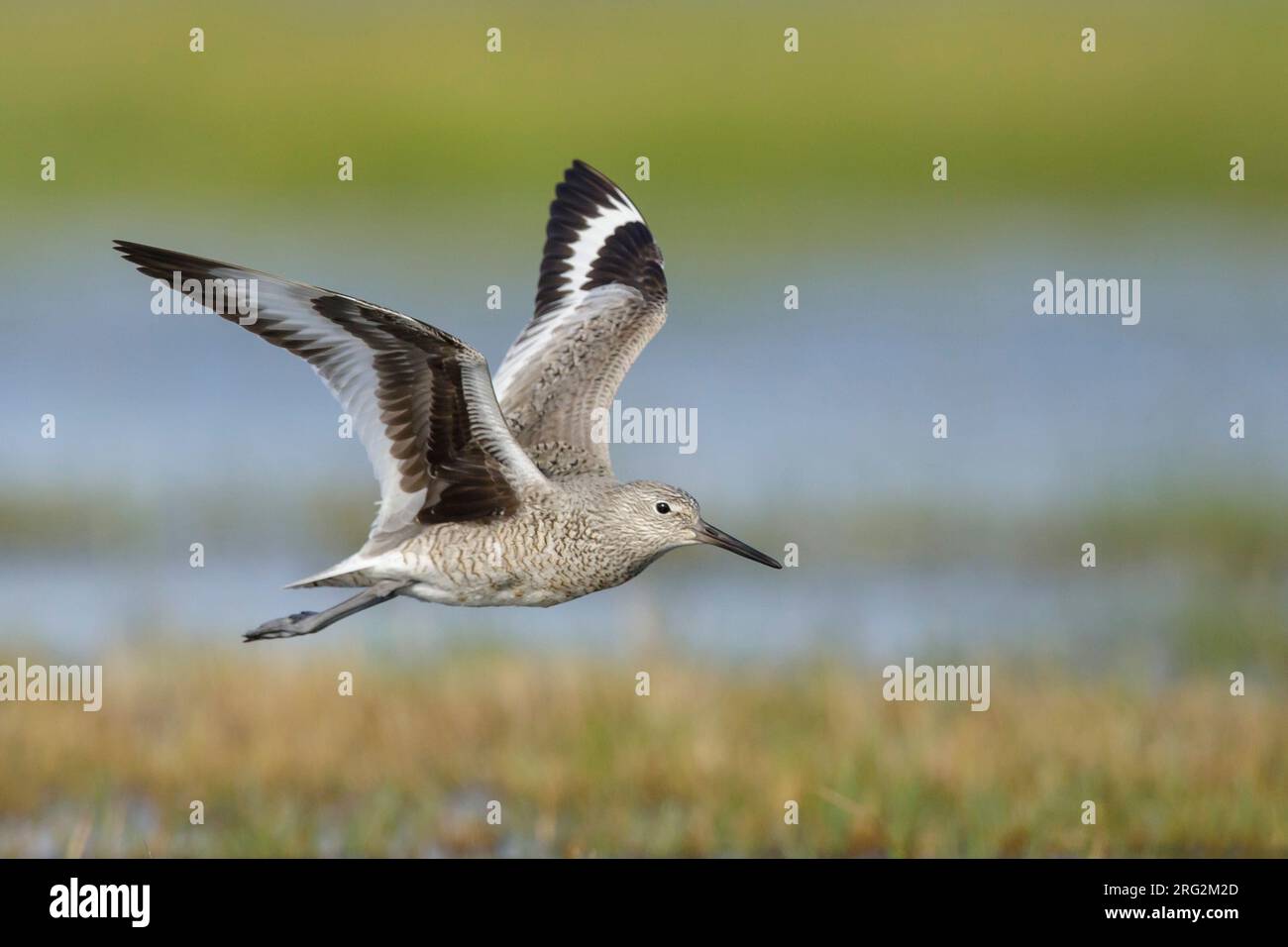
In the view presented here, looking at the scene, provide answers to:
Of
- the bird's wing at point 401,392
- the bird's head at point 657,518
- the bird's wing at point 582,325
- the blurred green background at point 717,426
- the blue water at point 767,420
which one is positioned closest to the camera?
the bird's wing at point 401,392

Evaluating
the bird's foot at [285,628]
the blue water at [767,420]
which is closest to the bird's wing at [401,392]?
the bird's foot at [285,628]

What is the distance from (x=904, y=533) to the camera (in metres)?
12.2

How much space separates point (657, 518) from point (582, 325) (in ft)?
4.62

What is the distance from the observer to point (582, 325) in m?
7.68

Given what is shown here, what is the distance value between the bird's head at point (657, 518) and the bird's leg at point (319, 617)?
2.57ft

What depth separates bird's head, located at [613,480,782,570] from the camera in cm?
648

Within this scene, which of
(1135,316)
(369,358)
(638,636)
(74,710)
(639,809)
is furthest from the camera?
(1135,316)

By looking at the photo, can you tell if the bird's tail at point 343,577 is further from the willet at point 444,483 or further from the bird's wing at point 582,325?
the bird's wing at point 582,325

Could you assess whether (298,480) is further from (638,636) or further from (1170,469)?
(1170,469)

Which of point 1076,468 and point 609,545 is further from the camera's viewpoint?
point 1076,468

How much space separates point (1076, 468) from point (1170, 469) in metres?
0.68

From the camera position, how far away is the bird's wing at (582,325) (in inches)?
280

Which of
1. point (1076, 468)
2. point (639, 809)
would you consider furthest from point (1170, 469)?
point (639, 809)

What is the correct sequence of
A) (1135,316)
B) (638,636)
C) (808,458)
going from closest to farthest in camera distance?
(638,636) → (808,458) → (1135,316)
